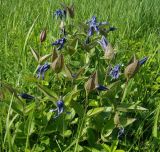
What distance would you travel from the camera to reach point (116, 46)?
146 centimetres

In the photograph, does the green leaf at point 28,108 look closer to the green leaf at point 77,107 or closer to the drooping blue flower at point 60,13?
the green leaf at point 77,107

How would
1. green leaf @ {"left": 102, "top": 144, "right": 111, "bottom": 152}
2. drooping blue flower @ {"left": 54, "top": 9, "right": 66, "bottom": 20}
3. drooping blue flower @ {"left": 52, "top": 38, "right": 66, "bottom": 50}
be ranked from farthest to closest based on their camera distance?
drooping blue flower @ {"left": 54, "top": 9, "right": 66, "bottom": 20} → drooping blue flower @ {"left": 52, "top": 38, "right": 66, "bottom": 50} → green leaf @ {"left": 102, "top": 144, "right": 111, "bottom": 152}

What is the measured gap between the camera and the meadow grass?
1326 millimetres

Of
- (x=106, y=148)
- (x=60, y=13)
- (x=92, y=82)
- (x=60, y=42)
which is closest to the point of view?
(x=92, y=82)

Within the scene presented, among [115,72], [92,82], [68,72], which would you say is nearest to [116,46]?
[115,72]

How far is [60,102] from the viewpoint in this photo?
1.09 m

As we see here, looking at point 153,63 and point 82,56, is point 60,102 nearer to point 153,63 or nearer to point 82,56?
point 82,56

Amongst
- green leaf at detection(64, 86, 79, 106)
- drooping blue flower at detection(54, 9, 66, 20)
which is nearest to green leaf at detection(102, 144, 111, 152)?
green leaf at detection(64, 86, 79, 106)

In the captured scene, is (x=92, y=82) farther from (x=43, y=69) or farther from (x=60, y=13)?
(x=60, y=13)

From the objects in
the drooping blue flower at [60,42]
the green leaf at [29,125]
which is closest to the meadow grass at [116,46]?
the green leaf at [29,125]

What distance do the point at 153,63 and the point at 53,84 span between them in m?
0.71

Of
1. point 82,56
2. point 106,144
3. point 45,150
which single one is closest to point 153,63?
point 82,56

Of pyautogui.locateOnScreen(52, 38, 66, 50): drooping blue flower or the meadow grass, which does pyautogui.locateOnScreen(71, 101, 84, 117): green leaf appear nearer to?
the meadow grass

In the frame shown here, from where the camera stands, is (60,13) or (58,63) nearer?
(58,63)
